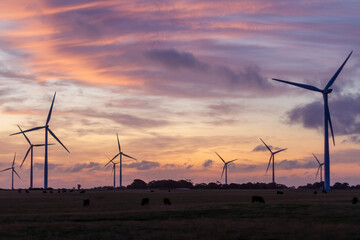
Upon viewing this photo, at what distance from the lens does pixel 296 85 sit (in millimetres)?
119250

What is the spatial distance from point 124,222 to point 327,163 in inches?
3664

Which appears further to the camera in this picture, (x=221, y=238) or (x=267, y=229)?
(x=267, y=229)

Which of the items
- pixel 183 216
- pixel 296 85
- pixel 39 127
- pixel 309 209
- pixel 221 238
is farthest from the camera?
pixel 39 127

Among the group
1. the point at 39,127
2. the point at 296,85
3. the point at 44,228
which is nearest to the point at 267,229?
the point at 44,228

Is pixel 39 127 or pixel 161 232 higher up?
pixel 39 127

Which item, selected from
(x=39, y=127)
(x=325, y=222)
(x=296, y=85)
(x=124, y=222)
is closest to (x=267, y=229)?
(x=325, y=222)

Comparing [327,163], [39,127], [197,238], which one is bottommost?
[197,238]

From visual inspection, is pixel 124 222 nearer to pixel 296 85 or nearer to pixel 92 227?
pixel 92 227

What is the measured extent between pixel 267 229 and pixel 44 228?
614 inches

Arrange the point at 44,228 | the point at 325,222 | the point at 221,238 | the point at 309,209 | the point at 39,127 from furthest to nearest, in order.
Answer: the point at 39,127
the point at 309,209
the point at 325,222
the point at 44,228
the point at 221,238

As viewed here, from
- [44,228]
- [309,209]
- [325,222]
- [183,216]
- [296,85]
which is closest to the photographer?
[44,228]

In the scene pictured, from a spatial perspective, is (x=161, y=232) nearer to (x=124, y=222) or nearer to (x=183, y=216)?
(x=124, y=222)

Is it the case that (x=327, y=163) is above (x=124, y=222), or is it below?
above

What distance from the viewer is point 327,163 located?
127 m
